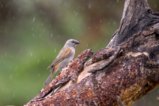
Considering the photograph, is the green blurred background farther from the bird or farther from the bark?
the bark

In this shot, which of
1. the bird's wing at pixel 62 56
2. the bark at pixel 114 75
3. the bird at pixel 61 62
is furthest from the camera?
the bird's wing at pixel 62 56

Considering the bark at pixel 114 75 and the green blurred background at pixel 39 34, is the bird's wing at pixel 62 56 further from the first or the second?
the bark at pixel 114 75

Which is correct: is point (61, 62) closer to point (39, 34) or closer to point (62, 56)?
point (62, 56)

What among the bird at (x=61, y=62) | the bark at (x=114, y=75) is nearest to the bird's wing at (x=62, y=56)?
the bird at (x=61, y=62)

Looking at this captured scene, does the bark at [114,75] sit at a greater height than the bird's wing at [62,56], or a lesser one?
lesser

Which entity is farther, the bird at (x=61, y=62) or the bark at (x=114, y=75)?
the bird at (x=61, y=62)

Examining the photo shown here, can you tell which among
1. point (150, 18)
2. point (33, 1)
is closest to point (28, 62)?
point (33, 1)

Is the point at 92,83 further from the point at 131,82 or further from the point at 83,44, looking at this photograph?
the point at 83,44
